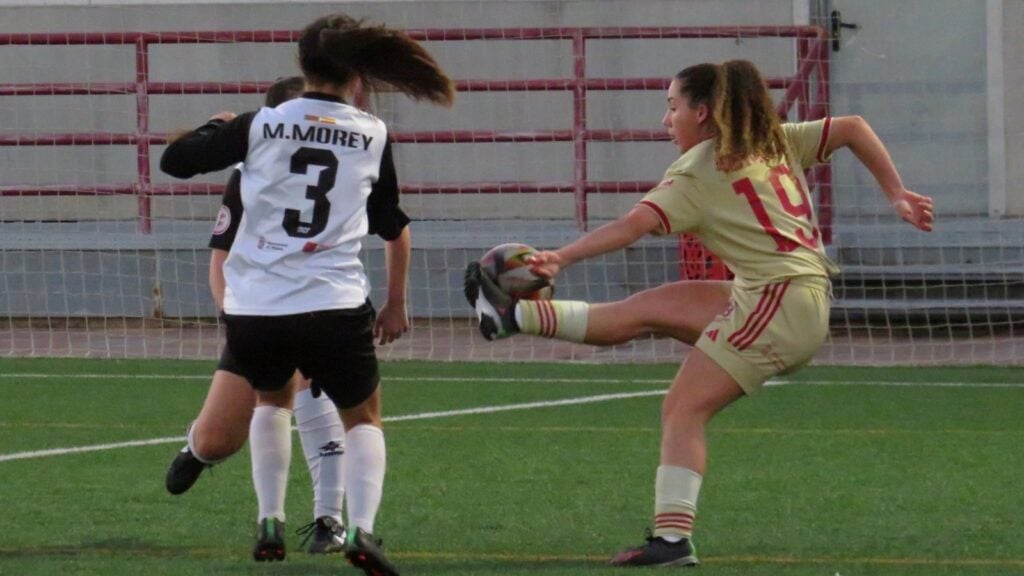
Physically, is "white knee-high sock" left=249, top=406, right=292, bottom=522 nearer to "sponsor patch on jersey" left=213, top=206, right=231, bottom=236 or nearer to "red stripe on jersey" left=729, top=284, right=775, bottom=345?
"sponsor patch on jersey" left=213, top=206, right=231, bottom=236

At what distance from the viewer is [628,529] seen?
6266 mm

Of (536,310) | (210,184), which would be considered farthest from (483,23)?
(536,310)

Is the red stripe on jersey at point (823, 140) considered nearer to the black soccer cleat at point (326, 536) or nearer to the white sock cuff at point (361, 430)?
the white sock cuff at point (361, 430)

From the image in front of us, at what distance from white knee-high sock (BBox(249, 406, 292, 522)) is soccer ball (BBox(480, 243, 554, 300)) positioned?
679mm

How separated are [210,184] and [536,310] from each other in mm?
7605

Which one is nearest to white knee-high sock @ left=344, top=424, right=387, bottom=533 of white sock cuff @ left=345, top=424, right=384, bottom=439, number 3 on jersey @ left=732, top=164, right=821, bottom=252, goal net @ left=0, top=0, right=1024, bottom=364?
white sock cuff @ left=345, top=424, right=384, bottom=439

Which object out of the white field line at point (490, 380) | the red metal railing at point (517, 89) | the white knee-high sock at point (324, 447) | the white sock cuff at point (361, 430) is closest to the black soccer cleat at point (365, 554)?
the white sock cuff at point (361, 430)

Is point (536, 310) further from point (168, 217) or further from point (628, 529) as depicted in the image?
point (168, 217)

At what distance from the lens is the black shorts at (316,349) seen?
16.8 feet

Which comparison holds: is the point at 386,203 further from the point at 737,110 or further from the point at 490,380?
the point at 490,380

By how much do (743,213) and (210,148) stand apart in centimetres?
140

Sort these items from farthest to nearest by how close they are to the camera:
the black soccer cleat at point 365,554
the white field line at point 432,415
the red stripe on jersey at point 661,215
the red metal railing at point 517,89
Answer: the red metal railing at point 517,89
the white field line at point 432,415
the red stripe on jersey at point 661,215
the black soccer cleat at point 365,554

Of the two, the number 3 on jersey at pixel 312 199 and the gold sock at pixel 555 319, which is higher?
the number 3 on jersey at pixel 312 199

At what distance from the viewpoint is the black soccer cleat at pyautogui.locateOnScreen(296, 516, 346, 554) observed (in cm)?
578
